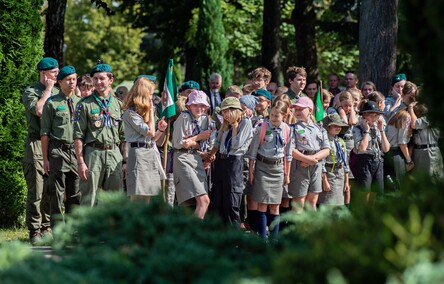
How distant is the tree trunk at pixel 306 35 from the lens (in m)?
28.3

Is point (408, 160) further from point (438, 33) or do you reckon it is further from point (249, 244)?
point (438, 33)

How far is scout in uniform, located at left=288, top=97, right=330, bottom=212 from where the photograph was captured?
37.9ft

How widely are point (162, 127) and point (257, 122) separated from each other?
127 cm

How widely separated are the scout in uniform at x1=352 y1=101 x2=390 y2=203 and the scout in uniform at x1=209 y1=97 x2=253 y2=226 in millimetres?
2408

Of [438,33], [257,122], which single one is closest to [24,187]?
[257,122]

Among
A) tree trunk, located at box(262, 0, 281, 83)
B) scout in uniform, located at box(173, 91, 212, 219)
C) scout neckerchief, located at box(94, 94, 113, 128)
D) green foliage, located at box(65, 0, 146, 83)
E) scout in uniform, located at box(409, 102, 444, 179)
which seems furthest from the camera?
green foliage, located at box(65, 0, 146, 83)

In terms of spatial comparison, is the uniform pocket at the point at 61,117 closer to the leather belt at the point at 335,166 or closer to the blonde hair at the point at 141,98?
the blonde hair at the point at 141,98

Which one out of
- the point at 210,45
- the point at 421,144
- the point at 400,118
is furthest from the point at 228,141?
the point at 210,45

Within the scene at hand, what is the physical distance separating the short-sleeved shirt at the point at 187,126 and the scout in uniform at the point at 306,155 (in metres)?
1.22

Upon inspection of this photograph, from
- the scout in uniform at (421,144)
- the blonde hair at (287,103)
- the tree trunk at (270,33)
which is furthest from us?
the tree trunk at (270,33)

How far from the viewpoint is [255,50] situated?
3847 cm

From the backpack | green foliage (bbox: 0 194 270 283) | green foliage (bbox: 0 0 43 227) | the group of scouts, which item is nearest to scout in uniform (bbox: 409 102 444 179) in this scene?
the group of scouts

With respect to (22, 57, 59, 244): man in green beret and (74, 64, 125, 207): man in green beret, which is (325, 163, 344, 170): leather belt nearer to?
(74, 64, 125, 207): man in green beret

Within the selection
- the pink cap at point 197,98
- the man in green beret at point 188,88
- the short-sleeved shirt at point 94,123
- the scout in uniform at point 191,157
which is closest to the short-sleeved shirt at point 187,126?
the scout in uniform at point 191,157
